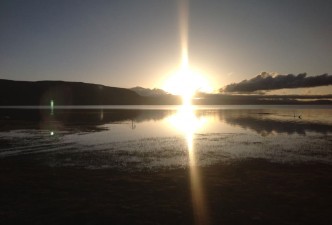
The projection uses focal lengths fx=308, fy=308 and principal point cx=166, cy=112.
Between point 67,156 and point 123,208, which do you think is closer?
point 123,208

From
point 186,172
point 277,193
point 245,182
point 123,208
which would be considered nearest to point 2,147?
point 186,172

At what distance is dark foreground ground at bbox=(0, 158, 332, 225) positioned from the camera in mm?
12195

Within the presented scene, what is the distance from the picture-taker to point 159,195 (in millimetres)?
15125

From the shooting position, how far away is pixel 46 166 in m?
21.6

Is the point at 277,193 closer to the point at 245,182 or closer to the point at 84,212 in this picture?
the point at 245,182

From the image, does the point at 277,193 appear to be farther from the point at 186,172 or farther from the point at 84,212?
the point at 84,212

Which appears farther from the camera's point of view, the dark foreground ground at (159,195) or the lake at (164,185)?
the lake at (164,185)

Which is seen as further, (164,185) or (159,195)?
(164,185)

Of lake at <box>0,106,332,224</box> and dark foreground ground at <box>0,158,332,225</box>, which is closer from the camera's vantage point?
dark foreground ground at <box>0,158,332,225</box>

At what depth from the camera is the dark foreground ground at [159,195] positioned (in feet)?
40.0

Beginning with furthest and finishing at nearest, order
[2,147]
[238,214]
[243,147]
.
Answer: [243,147] < [2,147] < [238,214]

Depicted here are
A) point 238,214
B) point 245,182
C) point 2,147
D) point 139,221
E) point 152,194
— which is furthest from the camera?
point 2,147

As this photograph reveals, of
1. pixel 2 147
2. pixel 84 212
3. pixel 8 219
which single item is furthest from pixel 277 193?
pixel 2 147

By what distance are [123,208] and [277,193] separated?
7.87 metres
